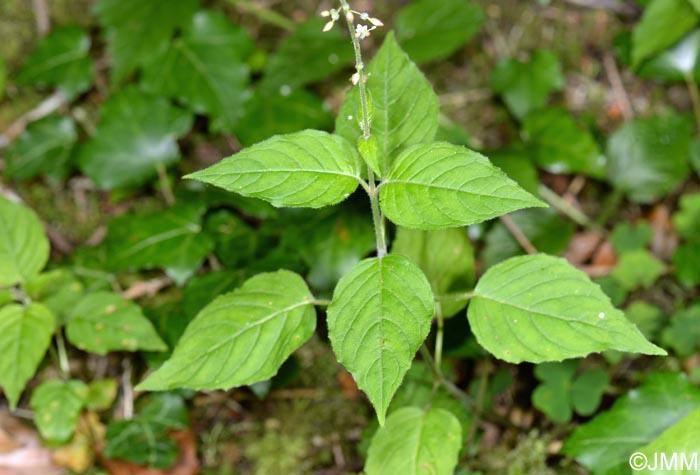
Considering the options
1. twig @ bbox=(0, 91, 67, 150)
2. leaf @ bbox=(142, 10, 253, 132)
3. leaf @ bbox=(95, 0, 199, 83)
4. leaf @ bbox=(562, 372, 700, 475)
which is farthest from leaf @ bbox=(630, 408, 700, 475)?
twig @ bbox=(0, 91, 67, 150)

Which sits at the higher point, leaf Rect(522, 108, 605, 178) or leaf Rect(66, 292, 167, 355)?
leaf Rect(522, 108, 605, 178)

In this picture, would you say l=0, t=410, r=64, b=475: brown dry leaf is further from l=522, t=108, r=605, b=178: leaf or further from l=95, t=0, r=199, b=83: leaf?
l=522, t=108, r=605, b=178: leaf

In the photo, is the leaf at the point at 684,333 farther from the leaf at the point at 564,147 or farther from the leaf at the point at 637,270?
the leaf at the point at 564,147

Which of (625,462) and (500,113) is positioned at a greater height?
(500,113)

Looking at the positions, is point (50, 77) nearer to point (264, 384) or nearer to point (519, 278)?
point (264, 384)

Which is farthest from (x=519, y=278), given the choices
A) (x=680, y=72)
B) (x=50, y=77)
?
(x=50, y=77)

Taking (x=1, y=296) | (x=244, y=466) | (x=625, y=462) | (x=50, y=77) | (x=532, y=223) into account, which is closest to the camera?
(x=625, y=462)
